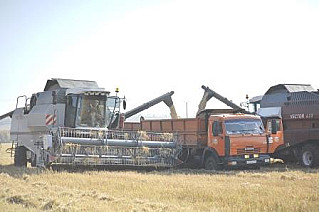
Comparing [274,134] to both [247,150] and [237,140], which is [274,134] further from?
[237,140]

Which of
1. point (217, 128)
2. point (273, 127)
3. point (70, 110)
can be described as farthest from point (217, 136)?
point (70, 110)

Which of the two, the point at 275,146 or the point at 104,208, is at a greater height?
the point at 275,146

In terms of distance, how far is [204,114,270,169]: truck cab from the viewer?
53.5 ft

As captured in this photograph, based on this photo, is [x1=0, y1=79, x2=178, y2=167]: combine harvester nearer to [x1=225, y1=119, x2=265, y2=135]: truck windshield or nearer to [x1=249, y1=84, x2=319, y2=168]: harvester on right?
[x1=225, y1=119, x2=265, y2=135]: truck windshield

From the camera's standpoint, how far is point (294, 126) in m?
18.8

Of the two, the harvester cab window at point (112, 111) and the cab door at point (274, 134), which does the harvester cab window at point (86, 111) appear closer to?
the harvester cab window at point (112, 111)

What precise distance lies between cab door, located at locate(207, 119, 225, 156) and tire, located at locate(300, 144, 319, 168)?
3740mm

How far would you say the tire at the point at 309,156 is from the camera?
17453 mm

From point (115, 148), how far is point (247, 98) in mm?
8620

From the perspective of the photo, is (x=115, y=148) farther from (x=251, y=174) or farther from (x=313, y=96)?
(x=313, y=96)

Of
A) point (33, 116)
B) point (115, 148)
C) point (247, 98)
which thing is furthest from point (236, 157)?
point (33, 116)

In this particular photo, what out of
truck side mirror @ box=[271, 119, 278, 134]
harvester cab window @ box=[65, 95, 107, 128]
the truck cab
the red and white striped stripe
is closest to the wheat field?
the truck cab

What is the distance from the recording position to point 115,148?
16.2m

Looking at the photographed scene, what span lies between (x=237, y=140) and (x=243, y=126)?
28.0 inches
